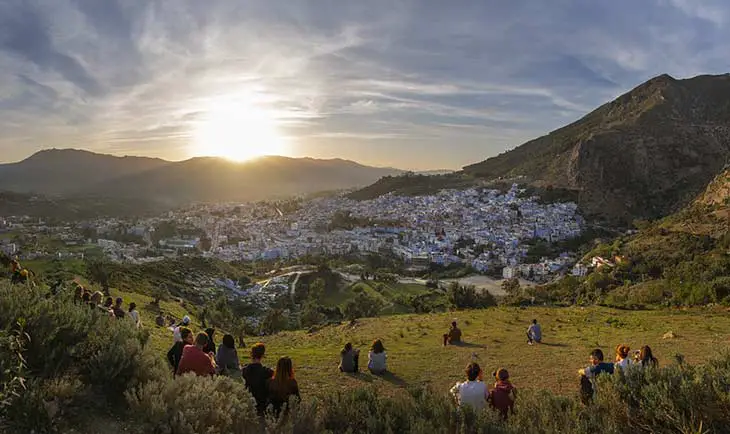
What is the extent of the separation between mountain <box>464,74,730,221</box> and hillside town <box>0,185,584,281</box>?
819cm

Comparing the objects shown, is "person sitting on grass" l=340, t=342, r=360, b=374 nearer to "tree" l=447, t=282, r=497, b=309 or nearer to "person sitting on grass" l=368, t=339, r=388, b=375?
"person sitting on grass" l=368, t=339, r=388, b=375

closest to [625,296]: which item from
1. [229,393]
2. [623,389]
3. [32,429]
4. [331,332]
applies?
[331,332]

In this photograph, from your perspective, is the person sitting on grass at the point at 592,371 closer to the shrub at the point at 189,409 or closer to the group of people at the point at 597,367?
the group of people at the point at 597,367

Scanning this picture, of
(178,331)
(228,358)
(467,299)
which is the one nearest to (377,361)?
(228,358)

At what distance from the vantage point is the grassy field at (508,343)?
9695 mm

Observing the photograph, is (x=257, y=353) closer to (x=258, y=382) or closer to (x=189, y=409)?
(x=258, y=382)

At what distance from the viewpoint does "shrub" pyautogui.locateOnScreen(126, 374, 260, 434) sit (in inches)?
158

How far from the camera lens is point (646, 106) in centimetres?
10625

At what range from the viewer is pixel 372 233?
328 ft

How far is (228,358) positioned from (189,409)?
4.94 meters

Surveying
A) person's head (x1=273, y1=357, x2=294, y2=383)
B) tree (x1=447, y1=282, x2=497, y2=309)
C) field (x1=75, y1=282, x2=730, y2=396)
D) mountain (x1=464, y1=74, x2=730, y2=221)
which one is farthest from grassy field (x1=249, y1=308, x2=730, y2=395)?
mountain (x1=464, y1=74, x2=730, y2=221)

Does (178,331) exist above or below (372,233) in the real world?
above

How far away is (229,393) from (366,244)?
277 ft

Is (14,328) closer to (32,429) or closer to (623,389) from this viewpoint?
(32,429)
